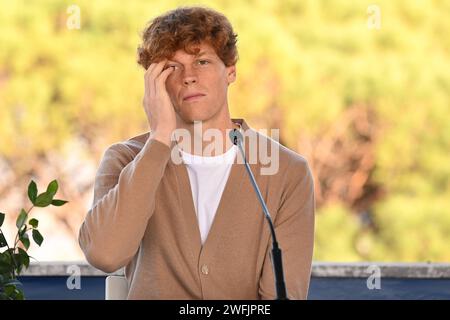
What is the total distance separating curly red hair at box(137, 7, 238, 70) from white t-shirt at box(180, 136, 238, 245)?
18 centimetres

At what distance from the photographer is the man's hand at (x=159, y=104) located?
1.75 metres

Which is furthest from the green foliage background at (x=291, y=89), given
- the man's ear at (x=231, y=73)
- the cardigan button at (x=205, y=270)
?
the cardigan button at (x=205, y=270)

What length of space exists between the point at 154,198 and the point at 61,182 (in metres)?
5.50

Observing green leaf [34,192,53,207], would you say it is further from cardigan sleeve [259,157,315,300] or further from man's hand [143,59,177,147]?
cardigan sleeve [259,157,315,300]

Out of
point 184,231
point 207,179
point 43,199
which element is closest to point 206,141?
point 207,179

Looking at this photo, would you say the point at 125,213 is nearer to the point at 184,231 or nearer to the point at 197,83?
the point at 184,231

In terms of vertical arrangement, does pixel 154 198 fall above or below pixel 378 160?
above

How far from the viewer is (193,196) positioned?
6.00 ft

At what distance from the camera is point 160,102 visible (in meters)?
1.77

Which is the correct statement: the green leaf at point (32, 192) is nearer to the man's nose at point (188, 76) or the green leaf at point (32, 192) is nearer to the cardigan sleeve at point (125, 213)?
the cardigan sleeve at point (125, 213)

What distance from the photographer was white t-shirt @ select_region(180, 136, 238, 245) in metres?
1.82

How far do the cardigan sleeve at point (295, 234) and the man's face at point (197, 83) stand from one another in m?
0.19

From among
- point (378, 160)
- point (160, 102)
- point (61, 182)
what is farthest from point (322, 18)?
point (160, 102)
